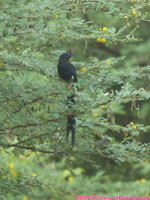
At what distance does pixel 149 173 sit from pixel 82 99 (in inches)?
173

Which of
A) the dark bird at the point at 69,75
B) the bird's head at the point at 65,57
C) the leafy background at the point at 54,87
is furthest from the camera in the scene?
the bird's head at the point at 65,57

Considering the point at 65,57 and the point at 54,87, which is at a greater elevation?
the point at 65,57

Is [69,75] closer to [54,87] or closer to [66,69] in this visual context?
[66,69]

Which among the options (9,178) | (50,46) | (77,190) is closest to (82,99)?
(50,46)

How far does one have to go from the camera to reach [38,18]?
3246 millimetres

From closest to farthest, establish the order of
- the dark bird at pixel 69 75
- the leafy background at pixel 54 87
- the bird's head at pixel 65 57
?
the leafy background at pixel 54 87, the dark bird at pixel 69 75, the bird's head at pixel 65 57

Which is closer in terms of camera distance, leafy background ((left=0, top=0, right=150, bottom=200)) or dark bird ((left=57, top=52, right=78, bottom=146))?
leafy background ((left=0, top=0, right=150, bottom=200))

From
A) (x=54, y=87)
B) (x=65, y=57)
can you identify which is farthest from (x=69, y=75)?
(x=65, y=57)

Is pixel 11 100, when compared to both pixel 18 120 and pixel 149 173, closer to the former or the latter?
pixel 18 120

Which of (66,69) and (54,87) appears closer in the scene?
(54,87)

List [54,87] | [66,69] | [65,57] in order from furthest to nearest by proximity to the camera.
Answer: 1. [65,57]
2. [66,69]
3. [54,87]

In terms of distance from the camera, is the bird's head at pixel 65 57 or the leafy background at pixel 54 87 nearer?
the leafy background at pixel 54 87

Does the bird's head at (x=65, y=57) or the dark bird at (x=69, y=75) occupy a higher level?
the bird's head at (x=65, y=57)

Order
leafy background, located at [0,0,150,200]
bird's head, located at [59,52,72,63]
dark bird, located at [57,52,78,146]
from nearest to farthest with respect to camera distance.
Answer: leafy background, located at [0,0,150,200] < dark bird, located at [57,52,78,146] < bird's head, located at [59,52,72,63]
